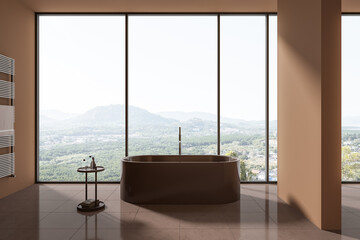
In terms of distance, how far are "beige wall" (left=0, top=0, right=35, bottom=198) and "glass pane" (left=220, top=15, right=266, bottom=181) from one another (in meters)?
3.28

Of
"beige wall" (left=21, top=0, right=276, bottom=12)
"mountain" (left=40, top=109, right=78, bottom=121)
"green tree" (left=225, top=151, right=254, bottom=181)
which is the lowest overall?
"green tree" (left=225, top=151, right=254, bottom=181)

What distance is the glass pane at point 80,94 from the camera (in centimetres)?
494

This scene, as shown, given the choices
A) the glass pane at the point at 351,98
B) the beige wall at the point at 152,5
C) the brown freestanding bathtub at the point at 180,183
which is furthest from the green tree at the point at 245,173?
the beige wall at the point at 152,5

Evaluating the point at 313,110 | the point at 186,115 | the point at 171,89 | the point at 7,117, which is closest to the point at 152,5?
the point at 171,89

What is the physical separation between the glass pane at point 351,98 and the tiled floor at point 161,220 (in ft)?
3.68

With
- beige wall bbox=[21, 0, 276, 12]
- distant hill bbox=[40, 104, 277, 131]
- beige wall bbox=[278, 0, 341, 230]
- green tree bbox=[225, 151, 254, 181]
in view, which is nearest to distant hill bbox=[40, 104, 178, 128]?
distant hill bbox=[40, 104, 277, 131]

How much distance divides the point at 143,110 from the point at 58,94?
5.69 feet

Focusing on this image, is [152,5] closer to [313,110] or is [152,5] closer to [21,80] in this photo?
[21,80]

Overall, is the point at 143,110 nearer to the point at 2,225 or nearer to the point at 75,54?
the point at 75,54

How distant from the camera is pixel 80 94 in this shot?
613 cm

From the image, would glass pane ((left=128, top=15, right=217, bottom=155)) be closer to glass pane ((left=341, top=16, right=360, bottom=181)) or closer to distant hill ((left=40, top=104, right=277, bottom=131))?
distant hill ((left=40, top=104, right=277, bottom=131))

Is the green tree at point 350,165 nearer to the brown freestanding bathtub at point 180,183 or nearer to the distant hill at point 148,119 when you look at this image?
the distant hill at point 148,119

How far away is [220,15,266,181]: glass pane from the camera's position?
485 cm

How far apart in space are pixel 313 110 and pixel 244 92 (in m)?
2.69
